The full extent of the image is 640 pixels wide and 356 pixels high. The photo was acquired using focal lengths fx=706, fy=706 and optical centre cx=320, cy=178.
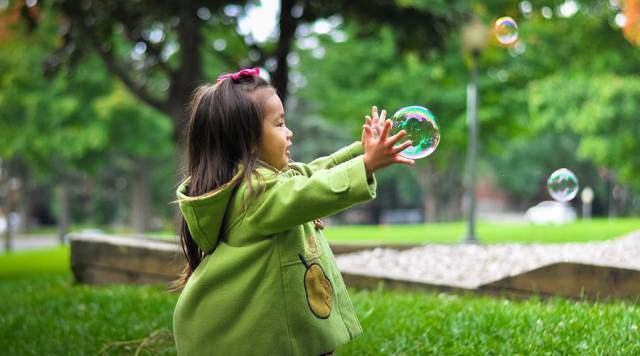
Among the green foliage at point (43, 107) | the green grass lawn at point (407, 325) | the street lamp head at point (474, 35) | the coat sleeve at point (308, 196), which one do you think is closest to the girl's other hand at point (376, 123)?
the coat sleeve at point (308, 196)

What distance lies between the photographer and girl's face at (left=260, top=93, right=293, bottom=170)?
2465mm

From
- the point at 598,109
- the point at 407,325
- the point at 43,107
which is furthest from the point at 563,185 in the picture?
the point at 43,107

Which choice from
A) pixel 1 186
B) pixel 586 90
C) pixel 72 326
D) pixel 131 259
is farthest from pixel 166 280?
pixel 1 186

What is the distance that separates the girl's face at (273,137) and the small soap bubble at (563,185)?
317 centimetres

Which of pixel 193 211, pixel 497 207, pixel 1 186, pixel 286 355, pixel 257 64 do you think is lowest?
pixel 497 207

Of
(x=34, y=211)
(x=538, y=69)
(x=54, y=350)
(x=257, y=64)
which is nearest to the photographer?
(x=54, y=350)

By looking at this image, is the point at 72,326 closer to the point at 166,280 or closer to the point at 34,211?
the point at 166,280

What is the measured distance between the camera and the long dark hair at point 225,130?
245 cm

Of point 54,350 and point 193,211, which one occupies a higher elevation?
point 193,211

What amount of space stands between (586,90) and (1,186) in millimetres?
22603

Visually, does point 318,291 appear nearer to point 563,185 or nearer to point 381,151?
point 381,151

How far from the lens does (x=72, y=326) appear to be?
4879 millimetres

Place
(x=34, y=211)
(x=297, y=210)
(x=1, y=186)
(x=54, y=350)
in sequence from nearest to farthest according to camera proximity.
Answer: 1. (x=297, y=210)
2. (x=54, y=350)
3. (x=1, y=186)
4. (x=34, y=211)

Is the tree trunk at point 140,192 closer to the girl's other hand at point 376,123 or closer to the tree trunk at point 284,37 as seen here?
the tree trunk at point 284,37
